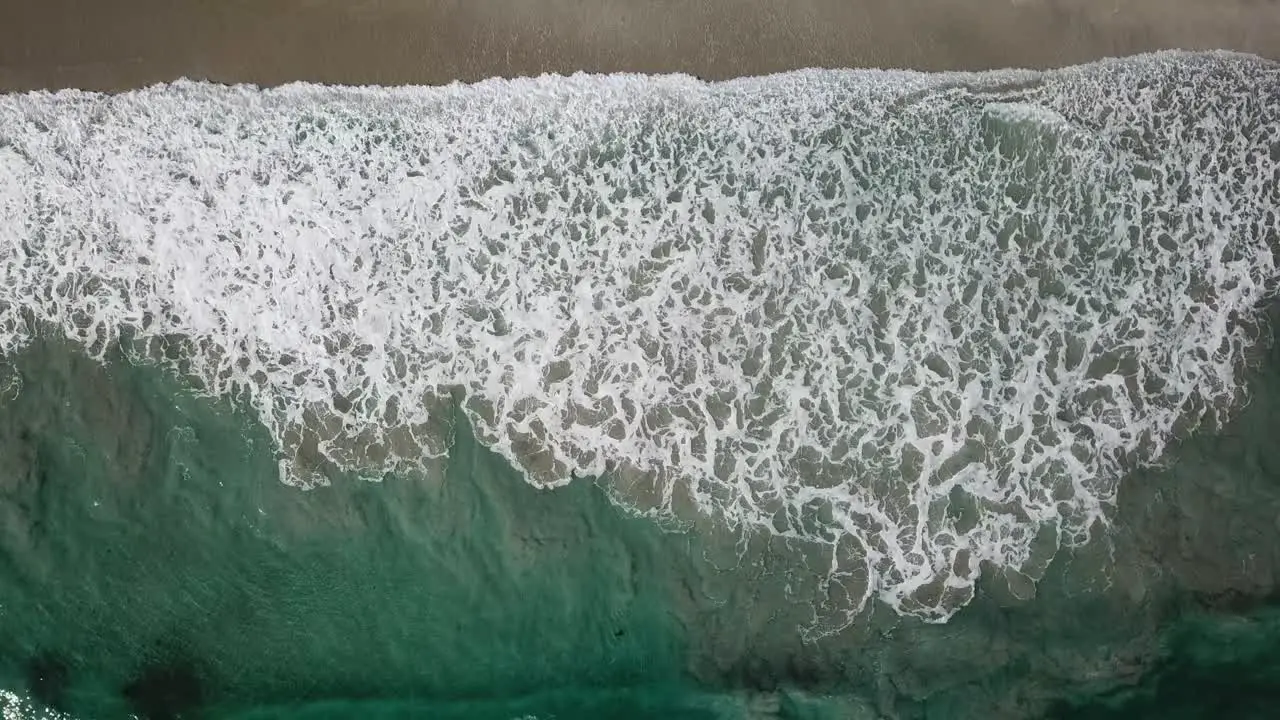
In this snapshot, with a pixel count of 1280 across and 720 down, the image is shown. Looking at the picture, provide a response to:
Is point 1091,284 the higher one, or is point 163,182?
point 163,182

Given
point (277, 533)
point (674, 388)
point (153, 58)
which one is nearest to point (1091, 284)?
point (674, 388)

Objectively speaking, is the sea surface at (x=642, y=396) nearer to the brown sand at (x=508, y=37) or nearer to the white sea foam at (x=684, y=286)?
the white sea foam at (x=684, y=286)

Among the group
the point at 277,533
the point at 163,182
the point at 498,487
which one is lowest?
the point at 277,533

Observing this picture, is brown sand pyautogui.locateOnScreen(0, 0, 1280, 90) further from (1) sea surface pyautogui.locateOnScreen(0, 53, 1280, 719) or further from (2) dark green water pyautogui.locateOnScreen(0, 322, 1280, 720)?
(2) dark green water pyautogui.locateOnScreen(0, 322, 1280, 720)

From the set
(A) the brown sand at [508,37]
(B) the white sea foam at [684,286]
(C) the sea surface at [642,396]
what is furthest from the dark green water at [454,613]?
(A) the brown sand at [508,37]

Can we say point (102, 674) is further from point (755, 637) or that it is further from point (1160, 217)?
point (1160, 217)

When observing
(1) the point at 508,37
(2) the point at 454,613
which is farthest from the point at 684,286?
(2) the point at 454,613
